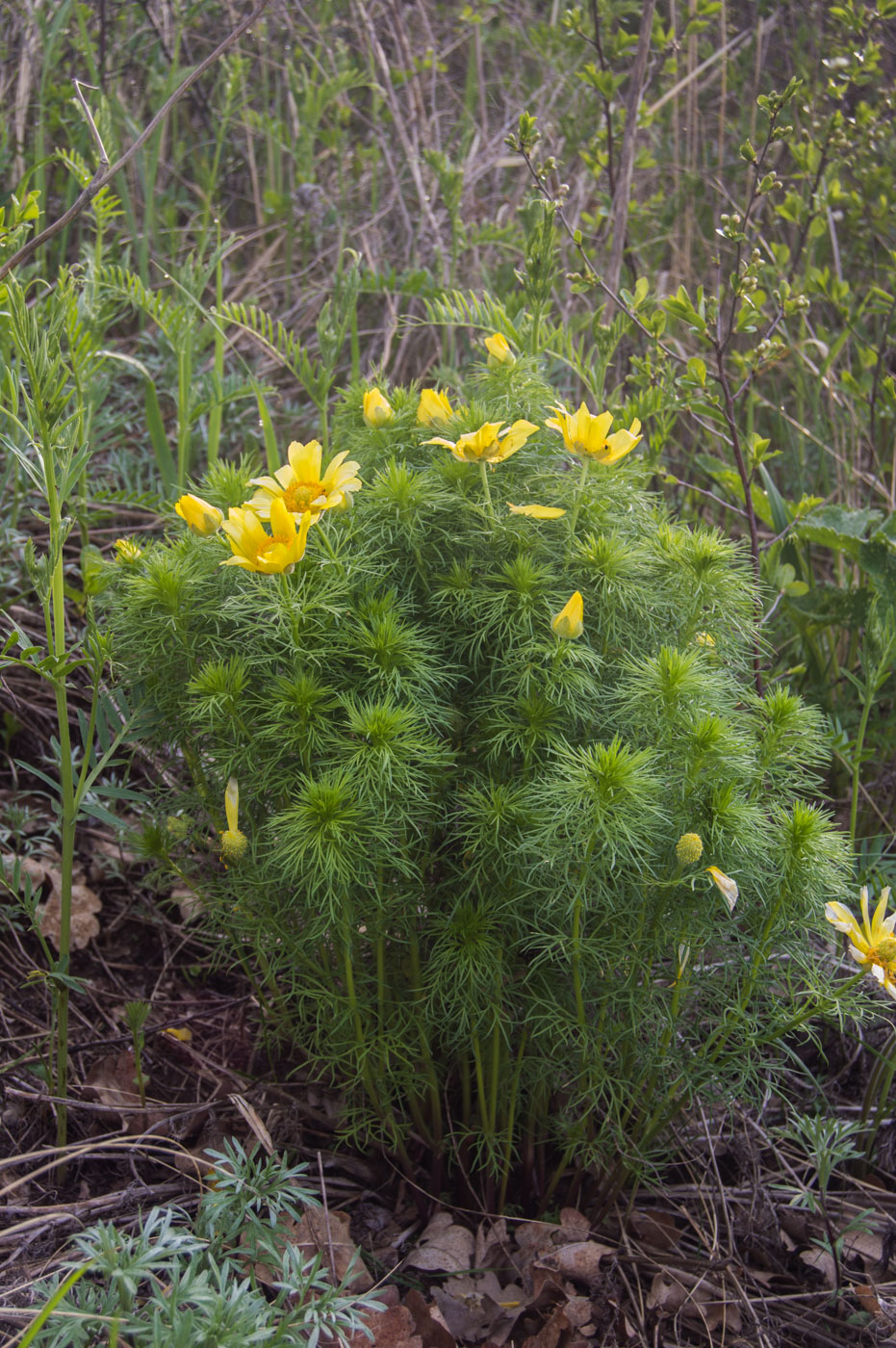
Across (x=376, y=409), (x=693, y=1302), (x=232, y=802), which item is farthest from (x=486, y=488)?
(x=693, y=1302)

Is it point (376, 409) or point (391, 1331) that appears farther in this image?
point (376, 409)

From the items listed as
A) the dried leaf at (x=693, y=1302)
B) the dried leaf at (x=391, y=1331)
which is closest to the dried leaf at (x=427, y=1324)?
the dried leaf at (x=391, y=1331)

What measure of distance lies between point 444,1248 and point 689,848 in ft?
2.45

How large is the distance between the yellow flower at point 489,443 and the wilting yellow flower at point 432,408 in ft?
0.20

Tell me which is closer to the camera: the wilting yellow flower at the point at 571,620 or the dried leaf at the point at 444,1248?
the wilting yellow flower at the point at 571,620

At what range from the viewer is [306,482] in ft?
4.30

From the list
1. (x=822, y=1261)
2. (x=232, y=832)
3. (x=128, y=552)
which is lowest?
(x=822, y=1261)

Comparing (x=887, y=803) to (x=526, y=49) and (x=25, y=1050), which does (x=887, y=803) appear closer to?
(x=25, y=1050)

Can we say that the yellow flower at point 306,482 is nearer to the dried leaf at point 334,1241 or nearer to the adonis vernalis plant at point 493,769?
the adonis vernalis plant at point 493,769

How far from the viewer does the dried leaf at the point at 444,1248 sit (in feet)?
4.64

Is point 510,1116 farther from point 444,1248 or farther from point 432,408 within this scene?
point 432,408

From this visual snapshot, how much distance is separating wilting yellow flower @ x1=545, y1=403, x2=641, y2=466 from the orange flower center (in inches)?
12.3

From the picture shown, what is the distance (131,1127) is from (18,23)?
3137 millimetres

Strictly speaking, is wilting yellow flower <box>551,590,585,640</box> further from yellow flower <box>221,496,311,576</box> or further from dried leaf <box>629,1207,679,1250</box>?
dried leaf <box>629,1207,679,1250</box>
